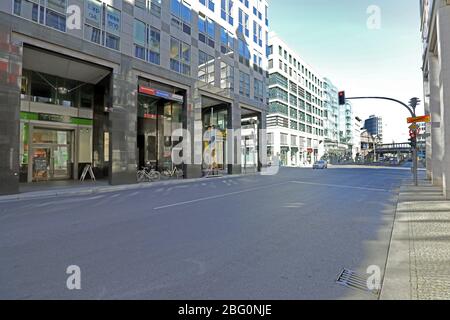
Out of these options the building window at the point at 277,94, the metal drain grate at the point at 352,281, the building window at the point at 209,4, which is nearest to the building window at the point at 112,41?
the building window at the point at 209,4

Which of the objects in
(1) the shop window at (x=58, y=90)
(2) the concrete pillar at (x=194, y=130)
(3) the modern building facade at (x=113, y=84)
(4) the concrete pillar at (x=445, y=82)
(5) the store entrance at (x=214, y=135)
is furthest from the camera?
(5) the store entrance at (x=214, y=135)

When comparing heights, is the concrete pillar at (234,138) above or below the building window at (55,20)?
below

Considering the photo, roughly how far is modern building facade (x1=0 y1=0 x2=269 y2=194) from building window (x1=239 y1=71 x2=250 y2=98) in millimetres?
232

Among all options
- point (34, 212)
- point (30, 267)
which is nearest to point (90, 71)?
point (34, 212)

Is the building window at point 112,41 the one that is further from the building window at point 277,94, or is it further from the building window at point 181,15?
the building window at point 277,94

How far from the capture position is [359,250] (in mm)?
4602

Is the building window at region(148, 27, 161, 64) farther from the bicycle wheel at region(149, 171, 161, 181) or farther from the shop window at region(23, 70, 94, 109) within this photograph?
the bicycle wheel at region(149, 171, 161, 181)

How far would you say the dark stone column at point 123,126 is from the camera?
1636 cm

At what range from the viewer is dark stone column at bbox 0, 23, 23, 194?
1173cm

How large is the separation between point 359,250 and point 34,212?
9.38 metres

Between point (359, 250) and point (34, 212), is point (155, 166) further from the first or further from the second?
point (359, 250)

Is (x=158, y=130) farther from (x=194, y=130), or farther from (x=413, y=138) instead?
(x=413, y=138)

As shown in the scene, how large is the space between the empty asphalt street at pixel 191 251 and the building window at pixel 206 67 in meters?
17.4

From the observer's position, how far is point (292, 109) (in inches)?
2479
